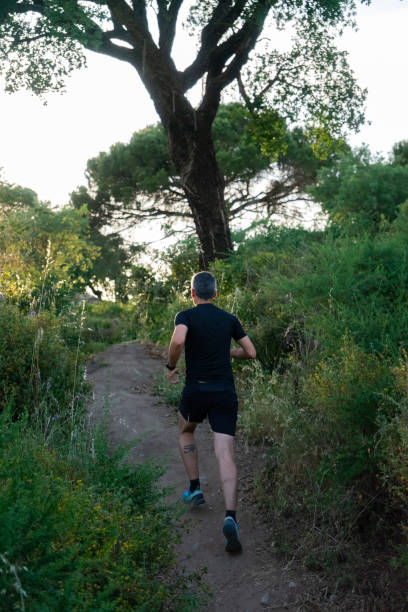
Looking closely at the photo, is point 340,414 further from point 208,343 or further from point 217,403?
point 208,343

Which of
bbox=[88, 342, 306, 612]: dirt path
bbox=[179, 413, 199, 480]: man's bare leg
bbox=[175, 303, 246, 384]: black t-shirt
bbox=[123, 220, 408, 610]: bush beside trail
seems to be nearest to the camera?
bbox=[123, 220, 408, 610]: bush beside trail

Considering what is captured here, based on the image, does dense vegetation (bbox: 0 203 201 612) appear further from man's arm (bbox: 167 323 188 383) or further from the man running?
man's arm (bbox: 167 323 188 383)

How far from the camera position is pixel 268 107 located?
44.6 feet

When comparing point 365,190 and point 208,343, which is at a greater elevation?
point 365,190

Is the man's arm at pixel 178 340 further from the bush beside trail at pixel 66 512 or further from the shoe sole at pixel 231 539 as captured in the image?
the shoe sole at pixel 231 539

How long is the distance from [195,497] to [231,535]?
0.83 meters

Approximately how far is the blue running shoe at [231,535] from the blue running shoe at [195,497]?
2.48ft

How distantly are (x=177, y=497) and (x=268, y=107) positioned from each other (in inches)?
399

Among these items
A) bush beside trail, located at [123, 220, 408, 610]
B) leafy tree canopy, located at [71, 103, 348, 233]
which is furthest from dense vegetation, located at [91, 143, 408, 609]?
leafy tree canopy, located at [71, 103, 348, 233]

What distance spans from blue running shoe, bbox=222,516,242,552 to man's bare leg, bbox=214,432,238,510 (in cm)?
11

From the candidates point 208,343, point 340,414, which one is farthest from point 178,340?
point 340,414

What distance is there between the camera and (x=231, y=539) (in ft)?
15.0

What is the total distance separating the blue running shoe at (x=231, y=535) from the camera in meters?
4.52

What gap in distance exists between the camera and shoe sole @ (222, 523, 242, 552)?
4523 millimetres
